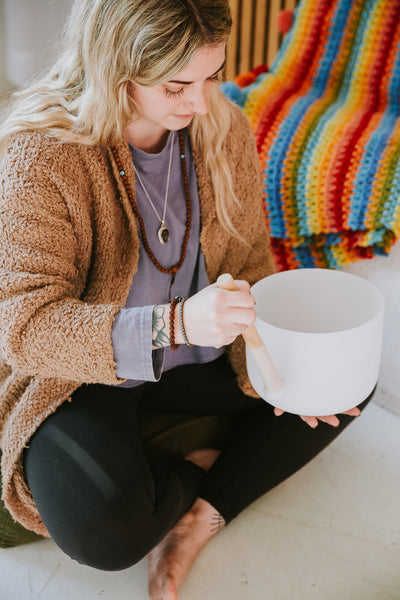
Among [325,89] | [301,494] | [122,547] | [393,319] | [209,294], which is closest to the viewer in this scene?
[209,294]

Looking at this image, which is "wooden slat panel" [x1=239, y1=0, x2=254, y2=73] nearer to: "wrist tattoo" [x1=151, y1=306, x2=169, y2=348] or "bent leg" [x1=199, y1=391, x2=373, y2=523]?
"bent leg" [x1=199, y1=391, x2=373, y2=523]

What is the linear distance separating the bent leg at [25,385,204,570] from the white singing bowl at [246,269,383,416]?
220mm

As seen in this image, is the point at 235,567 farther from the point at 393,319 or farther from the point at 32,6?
the point at 32,6

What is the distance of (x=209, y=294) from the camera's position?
70 cm

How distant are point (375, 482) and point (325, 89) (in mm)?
842

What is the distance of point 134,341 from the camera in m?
0.76

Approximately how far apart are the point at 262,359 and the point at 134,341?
156 millimetres

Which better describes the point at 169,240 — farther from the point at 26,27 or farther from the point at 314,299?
the point at 26,27

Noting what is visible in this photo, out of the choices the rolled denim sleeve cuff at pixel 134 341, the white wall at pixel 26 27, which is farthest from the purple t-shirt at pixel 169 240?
the white wall at pixel 26 27

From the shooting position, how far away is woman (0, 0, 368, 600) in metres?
0.76

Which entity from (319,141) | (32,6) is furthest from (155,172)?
(32,6)

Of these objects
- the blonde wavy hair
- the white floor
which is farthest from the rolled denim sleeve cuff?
the white floor

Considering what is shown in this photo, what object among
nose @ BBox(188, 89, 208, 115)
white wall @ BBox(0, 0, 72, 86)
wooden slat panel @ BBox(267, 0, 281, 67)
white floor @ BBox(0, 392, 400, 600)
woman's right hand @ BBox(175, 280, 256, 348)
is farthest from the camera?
wooden slat panel @ BBox(267, 0, 281, 67)

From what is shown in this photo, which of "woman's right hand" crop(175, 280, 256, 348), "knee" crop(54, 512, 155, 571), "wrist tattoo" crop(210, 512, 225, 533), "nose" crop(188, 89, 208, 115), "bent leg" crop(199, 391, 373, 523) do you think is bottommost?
"wrist tattoo" crop(210, 512, 225, 533)
